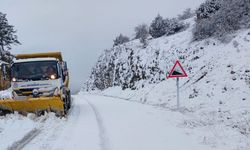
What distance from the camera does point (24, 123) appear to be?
12828 millimetres

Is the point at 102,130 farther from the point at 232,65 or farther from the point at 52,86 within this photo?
the point at 232,65

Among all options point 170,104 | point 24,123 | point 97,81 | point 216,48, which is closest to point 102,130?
point 24,123

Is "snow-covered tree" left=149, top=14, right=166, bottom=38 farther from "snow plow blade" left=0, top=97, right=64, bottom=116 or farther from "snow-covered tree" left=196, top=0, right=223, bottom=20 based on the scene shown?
"snow plow blade" left=0, top=97, right=64, bottom=116

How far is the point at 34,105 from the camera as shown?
49.3ft

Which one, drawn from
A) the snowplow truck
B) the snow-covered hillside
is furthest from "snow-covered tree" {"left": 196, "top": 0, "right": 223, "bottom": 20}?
the snowplow truck

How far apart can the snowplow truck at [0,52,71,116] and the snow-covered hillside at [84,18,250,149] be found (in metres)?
5.45

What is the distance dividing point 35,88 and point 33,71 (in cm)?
95

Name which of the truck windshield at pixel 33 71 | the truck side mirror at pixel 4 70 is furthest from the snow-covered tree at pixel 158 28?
the truck side mirror at pixel 4 70

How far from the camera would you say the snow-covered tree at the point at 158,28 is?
40094 millimetres

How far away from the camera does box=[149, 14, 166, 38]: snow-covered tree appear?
40.1 m

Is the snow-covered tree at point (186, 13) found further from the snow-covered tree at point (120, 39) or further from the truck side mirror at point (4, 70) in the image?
the truck side mirror at point (4, 70)

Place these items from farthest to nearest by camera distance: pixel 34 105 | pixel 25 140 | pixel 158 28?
pixel 158 28, pixel 34 105, pixel 25 140

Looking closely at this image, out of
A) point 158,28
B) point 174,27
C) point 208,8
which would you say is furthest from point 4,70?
point 158,28

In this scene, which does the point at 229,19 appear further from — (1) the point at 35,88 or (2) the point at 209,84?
(1) the point at 35,88
